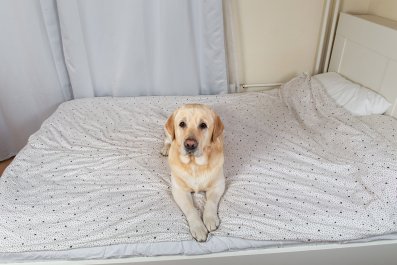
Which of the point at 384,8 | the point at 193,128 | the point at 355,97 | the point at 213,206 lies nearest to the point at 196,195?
the point at 213,206

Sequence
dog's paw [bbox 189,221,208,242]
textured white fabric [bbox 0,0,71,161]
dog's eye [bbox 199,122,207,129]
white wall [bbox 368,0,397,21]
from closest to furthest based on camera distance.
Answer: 1. dog's paw [bbox 189,221,208,242]
2. dog's eye [bbox 199,122,207,129]
3. white wall [bbox 368,0,397,21]
4. textured white fabric [bbox 0,0,71,161]

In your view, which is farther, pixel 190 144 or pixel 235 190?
pixel 235 190

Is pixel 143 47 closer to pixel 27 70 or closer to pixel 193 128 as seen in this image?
pixel 27 70

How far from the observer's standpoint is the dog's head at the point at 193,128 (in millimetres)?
1301

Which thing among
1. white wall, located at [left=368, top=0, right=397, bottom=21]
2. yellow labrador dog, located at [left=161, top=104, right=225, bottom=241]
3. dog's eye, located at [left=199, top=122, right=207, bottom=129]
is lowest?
yellow labrador dog, located at [left=161, top=104, right=225, bottom=241]

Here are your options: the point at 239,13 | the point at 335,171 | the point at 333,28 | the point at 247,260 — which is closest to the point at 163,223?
the point at 247,260

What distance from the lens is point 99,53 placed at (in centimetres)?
235

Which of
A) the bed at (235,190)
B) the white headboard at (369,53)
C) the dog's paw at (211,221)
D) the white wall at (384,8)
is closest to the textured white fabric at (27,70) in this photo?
the bed at (235,190)

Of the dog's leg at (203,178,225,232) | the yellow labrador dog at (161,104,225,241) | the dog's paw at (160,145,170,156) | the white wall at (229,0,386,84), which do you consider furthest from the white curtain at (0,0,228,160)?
the dog's leg at (203,178,225,232)

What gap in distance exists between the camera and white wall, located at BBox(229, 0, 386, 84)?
2.45 m

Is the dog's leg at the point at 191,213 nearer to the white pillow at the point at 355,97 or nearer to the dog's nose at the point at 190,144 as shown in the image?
the dog's nose at the point at 190,144

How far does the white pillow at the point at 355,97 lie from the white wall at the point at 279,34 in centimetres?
53

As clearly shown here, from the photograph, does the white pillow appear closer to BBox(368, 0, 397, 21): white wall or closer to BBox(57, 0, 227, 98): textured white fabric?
BBox(368, 0, 397, 21): white wall

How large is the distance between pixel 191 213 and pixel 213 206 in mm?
120
